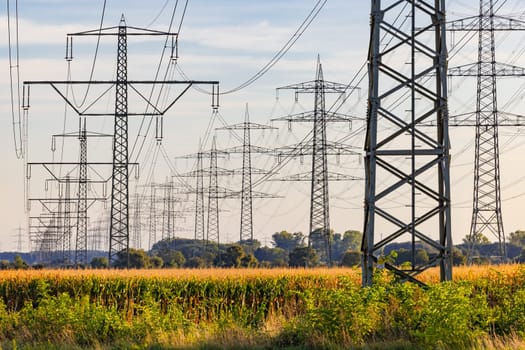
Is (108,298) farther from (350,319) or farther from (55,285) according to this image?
(350,319)

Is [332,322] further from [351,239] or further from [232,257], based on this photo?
[351,239]

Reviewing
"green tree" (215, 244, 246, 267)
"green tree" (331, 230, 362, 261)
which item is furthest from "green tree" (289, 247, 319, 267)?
"green tree" (331, 230, 362, 261)

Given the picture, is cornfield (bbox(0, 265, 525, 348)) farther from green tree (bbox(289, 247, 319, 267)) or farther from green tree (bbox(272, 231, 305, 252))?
green tree (bbox(272, 231, 305, 252))

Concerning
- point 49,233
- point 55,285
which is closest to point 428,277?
point 55,285

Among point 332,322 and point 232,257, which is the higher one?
point 232,257

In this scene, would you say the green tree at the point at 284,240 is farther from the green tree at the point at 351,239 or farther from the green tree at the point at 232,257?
the green tree at the point at 232,257

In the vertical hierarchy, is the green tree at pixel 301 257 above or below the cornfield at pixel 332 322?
above

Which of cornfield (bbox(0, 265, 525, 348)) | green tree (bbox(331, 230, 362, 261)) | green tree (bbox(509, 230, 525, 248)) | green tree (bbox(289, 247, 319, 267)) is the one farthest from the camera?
green tree (bbox(331, 230, 362, 261))

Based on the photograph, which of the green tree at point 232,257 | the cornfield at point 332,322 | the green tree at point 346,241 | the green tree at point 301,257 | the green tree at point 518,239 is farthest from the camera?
the green tree at point 346,241

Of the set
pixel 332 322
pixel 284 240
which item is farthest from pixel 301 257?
pixel 284 240

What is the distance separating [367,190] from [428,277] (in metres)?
10.00

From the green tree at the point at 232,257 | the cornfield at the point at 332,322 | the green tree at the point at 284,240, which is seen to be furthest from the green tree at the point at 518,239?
the cornfield at the point at 332,322

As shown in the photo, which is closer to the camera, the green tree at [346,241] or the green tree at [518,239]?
the green tree at [518,239]

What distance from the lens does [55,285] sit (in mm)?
35062
